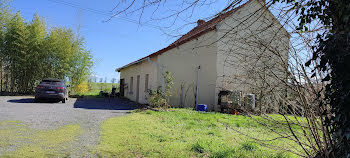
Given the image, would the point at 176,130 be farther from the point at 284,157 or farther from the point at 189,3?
the point at 189,3

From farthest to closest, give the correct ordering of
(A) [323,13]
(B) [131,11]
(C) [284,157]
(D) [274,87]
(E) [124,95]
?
(E) [124,95], (C) [284,157], (B) [131,11], (D) [274,87], (A) [323,13]

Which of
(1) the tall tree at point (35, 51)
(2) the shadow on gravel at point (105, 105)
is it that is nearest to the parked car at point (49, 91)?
(2) the shadow on gravel at point (105, 105)

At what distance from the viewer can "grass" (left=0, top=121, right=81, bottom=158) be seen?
3.24m

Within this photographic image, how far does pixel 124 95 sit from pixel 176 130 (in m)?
14.7

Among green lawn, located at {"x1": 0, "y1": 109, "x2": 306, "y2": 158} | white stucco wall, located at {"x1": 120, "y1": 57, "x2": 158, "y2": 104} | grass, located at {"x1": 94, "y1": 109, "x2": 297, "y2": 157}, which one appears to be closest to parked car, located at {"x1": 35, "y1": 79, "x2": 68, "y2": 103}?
white stucco wall, located at {"x1": 120, "y1": 57, "x2": 158, "y2": 104}

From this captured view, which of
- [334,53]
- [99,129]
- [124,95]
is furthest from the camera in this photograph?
[124,95]

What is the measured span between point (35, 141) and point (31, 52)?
14.3 m

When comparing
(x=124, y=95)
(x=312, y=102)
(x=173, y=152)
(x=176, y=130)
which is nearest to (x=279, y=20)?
(x=312, y=102)

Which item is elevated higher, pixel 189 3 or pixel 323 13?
pixel 189 3

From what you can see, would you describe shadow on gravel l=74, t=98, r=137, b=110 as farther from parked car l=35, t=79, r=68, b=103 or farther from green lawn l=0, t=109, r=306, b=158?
green lawn l=0, t=109, r=306, b=158

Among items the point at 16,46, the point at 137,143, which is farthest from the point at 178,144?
the point at 16,46

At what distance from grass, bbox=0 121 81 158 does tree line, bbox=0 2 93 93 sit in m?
12.2

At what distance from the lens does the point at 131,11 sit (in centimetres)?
265

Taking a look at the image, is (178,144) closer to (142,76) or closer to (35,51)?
(142,76)
